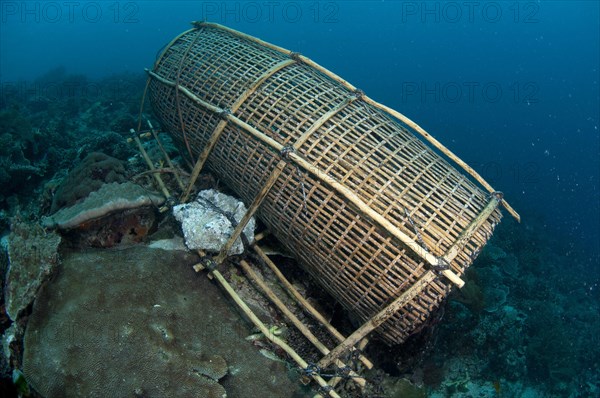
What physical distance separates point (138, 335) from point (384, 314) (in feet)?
7.83

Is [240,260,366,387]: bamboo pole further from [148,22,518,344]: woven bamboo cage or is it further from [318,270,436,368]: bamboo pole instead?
[148,22,518,344]: woven bamboo cage

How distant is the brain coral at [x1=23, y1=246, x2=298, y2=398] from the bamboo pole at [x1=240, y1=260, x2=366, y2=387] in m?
0.44

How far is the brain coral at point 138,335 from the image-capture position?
314 centimetres

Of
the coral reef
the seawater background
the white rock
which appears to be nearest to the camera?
the white rock

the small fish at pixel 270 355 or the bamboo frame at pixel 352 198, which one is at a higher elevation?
the bamboo frame at pixel 352 198

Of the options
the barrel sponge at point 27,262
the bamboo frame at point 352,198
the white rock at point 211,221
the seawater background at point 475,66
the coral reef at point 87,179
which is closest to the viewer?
the bamboo frame at point 352,198

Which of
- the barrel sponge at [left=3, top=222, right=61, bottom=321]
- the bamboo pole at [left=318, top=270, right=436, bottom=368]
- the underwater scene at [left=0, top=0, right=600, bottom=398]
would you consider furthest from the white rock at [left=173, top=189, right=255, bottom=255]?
the bamboo pole at [left=318, top=270, right=436, bottom=368]

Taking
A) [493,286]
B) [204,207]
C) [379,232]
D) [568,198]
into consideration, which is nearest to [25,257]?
[204,207]

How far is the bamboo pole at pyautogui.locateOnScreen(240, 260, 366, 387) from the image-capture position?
12.8ft

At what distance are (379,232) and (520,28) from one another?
316ft

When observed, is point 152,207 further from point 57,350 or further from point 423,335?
point 423,335

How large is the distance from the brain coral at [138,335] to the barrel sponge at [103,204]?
0.42m

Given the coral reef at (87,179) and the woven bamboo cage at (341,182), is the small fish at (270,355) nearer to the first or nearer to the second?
the woven bamboo cage at (341,182)

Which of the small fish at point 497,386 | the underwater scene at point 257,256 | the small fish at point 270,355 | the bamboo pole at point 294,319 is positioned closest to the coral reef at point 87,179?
the underwater scene at point 257,256
